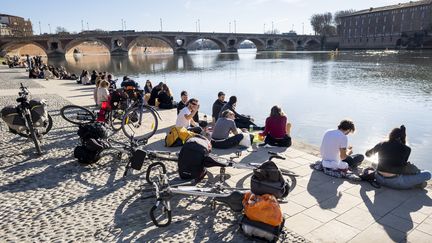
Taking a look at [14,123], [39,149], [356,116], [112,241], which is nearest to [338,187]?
[112,241]

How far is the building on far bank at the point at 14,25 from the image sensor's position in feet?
413

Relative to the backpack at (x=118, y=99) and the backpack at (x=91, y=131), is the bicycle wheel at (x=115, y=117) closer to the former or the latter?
the backpack at (x=118, y=99)

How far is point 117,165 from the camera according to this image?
6.64 metres

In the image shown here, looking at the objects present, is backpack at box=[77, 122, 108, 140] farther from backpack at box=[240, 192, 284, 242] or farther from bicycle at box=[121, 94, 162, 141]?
backpack at box=[240, 192, 284, 242]

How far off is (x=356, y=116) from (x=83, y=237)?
1327 centimetres

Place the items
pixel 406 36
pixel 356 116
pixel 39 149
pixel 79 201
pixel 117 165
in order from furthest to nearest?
pixel 406 36 → pixel 356 116 → pixel 39 149 → pixel 117 165 → pixel 79 201

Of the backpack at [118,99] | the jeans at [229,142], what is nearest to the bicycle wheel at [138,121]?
the backpack at [118,99]

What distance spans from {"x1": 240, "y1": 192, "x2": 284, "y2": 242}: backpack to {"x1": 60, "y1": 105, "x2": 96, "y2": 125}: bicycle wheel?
221 inches

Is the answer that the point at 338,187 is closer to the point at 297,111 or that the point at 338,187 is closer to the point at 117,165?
the point at 117,165

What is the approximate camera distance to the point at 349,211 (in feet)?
15.7

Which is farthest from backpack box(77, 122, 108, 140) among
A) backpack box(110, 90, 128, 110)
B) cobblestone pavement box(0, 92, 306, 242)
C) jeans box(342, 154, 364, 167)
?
jeans box(342, 154, 364, 167)

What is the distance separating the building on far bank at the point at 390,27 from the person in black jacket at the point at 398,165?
310ft

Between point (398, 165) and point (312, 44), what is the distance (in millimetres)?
127619

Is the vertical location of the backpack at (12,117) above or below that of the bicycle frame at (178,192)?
above
